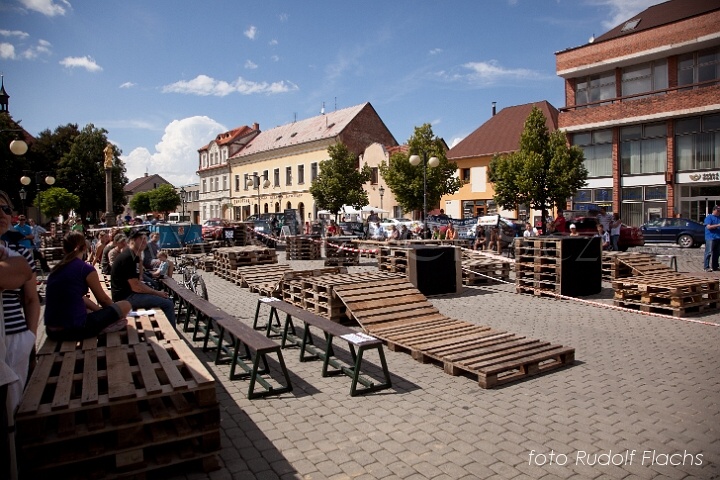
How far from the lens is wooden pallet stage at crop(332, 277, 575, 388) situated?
6.16 metres

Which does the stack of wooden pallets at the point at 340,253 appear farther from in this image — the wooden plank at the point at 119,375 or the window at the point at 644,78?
the window at the point at 644,78

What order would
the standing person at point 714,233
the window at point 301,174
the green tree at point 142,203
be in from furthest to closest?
the green tree at point 142,203 → the window at point 301,174 → the standing person at point 714,233

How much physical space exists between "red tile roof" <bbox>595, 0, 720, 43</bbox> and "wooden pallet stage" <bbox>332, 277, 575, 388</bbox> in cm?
3057

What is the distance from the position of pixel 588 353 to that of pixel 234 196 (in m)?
61.8

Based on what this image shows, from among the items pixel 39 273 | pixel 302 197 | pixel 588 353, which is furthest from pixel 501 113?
pixel 588 353

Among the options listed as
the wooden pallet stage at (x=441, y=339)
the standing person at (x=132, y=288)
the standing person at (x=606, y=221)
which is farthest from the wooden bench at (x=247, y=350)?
the standing person at (x=606, y=221)

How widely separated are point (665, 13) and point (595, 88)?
6.11 meters

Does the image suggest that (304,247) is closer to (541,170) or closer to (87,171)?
(541,170)

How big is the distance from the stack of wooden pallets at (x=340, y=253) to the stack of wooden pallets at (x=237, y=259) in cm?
268

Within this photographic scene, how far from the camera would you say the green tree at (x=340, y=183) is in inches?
1709

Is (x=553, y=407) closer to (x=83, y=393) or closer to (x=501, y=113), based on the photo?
(x=83, y=393)

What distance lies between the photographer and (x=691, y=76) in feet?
99.9

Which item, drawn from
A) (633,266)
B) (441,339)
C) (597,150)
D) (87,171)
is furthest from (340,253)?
(87,171)

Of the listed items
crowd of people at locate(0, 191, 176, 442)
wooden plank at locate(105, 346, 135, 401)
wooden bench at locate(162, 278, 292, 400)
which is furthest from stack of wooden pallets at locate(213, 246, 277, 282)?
wooden plank at locate(105, 346, 135, 401)
